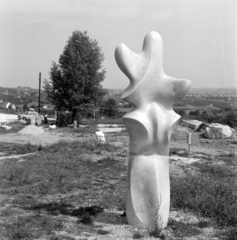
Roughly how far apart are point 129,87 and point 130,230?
254 centimetres

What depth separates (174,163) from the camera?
45.7 feet

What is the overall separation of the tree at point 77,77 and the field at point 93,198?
1487 centimetres

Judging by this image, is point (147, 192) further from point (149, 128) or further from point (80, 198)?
point (80, 198)

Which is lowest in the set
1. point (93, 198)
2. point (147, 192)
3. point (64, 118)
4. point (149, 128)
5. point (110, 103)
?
point (93, 198)

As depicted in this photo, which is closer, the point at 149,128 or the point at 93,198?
the point at 149,128

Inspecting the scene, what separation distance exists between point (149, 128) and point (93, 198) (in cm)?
304

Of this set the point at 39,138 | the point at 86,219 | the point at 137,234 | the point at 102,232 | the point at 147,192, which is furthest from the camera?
the point at 39,138

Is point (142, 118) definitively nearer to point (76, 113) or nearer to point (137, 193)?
point (137, 193)

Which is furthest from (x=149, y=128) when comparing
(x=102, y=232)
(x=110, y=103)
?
(x=110, y=103)

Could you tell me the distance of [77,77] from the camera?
96.4 feet

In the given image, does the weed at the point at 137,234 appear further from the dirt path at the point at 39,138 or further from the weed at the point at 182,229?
the dirt path at the point at 39,138

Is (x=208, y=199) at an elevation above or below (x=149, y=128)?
below

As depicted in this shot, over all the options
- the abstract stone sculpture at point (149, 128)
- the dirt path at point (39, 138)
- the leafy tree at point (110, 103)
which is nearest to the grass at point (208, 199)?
the abstract stone sculpture at point (149, 128)

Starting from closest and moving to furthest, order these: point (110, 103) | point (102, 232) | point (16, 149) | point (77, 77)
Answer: point (102, 232) < point (16, 149) < point (77, 77) < point (110, 103)
